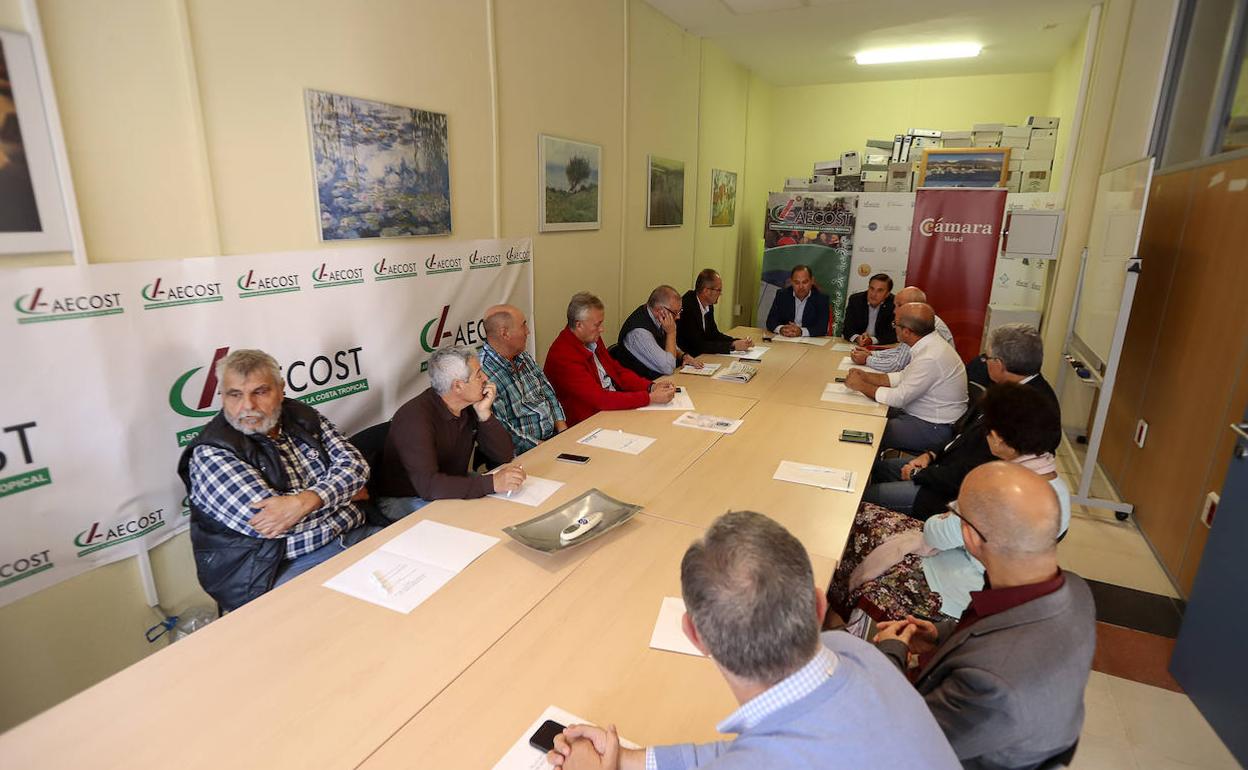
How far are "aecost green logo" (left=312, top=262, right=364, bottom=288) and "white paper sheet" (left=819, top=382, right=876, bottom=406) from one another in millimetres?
2545

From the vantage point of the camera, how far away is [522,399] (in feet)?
10.4

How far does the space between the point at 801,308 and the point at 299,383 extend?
4247 mm

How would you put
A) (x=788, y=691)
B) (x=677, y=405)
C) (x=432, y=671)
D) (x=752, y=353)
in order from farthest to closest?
(x=752, y=353) → (x=677, y=405) → (x=432, y=671) → (x=788, y=691)

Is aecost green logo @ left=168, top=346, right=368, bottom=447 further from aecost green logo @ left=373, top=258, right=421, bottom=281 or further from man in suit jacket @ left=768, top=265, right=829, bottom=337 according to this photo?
man in suit jacket @ left=768, top=265, right=829, bottom=337

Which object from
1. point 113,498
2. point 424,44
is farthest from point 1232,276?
point 113,498

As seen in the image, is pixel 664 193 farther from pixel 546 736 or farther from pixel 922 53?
pixel 546 736

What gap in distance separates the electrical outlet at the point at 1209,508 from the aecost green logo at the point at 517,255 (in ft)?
11.8

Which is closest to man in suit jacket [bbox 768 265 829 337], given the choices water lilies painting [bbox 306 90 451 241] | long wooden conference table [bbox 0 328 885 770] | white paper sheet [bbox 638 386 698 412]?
white paper sheet [bbox 638 386 698 412]

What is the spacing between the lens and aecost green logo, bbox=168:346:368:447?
7.18 feet

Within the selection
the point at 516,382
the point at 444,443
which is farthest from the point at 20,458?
the point at 516,382

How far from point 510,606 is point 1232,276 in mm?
3601

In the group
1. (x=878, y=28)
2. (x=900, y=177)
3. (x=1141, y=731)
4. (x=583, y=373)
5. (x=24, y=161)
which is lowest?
(x=1141, y=731)

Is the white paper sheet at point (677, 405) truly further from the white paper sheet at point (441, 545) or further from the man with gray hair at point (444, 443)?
the white paper sheet at point (441, 545)

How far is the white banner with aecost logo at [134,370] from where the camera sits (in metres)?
1.81
